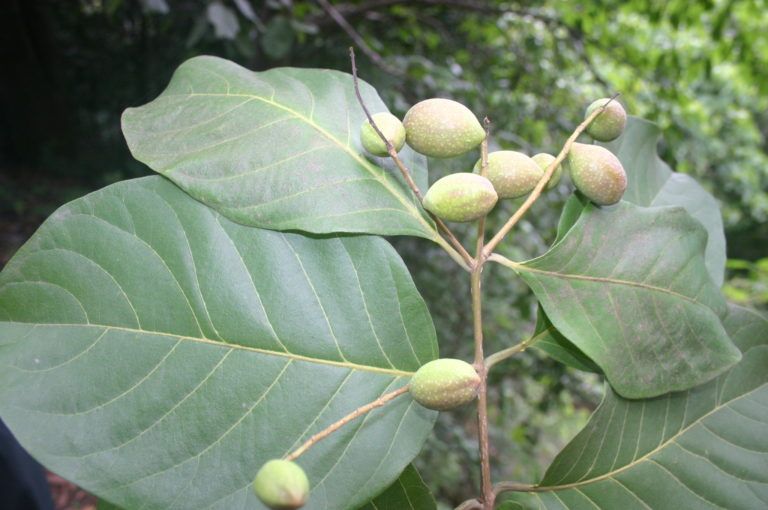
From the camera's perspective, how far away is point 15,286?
656 mm

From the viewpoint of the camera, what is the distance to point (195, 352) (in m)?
0.65

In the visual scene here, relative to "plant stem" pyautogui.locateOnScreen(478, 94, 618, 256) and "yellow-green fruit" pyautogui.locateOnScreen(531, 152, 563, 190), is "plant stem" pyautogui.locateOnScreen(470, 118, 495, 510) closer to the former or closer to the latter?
"plant stem" pyautogui.locateOnScreen(478, 94, 618, 256)

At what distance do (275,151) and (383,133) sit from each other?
0.40 feet

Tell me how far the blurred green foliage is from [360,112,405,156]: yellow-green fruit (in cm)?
158

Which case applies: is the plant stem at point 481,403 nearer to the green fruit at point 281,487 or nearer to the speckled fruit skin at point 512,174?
the speckled fruit skin at point 512,174

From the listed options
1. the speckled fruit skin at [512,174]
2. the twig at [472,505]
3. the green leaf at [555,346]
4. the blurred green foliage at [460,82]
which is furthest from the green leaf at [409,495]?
the blurred green foliage at [460,82]

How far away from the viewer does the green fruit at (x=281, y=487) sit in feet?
1.62

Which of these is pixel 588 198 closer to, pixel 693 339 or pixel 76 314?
pixel 693 339

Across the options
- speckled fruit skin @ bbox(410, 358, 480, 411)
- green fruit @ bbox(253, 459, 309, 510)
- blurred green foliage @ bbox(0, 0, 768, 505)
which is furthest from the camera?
blurred green foliage @ bbox(0, 0, 768, 505)

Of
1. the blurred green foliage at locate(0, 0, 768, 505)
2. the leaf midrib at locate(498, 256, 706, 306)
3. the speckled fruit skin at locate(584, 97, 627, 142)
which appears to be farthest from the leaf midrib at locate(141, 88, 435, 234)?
the blurred green foliage at locate(0, 0, 768, 505)

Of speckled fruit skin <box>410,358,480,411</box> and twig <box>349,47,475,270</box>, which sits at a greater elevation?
twig <box>349,47,475,270</box>

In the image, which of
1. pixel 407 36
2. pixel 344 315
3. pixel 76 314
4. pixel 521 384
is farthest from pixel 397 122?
pixel 521 384

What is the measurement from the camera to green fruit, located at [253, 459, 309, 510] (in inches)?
19.4

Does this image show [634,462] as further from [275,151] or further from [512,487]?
[275,151]
